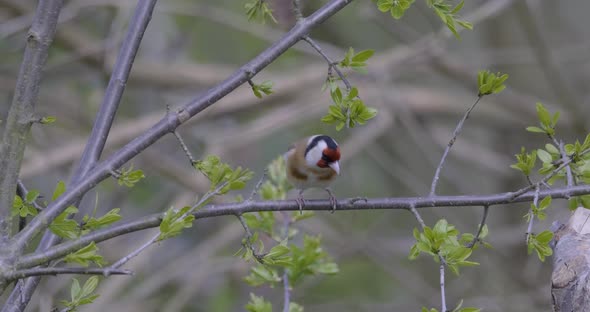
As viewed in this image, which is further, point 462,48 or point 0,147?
point 462,48

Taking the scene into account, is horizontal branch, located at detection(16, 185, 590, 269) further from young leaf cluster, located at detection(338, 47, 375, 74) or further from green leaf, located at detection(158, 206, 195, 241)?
young leaf cluster, located at detection(338, 47, 375, 74)

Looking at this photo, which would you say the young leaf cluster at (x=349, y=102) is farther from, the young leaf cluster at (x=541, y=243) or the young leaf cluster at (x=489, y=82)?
the young leaf cluster at (x=541, y=243)

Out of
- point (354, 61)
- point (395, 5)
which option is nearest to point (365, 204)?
point (354, 61)

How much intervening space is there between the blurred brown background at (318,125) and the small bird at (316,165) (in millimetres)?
973

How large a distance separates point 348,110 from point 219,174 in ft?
0.99

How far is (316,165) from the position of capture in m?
2.62

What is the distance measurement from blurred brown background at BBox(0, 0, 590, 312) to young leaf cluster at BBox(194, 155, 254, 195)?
200cm

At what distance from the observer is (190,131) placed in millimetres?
4871

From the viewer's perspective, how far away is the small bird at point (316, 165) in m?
2.57

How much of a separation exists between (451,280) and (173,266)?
2.57 metres

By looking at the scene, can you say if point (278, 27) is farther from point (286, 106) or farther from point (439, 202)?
point (439, 202)

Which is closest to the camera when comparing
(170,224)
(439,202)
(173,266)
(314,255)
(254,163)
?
(170,224)

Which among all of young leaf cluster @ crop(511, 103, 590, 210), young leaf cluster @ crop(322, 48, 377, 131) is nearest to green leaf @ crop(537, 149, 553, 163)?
young leaf cluster @ crop(511, 103, 590, 210)

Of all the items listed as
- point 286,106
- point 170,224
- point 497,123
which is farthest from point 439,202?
point 497,123
